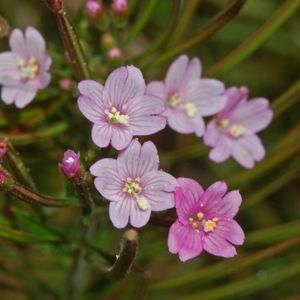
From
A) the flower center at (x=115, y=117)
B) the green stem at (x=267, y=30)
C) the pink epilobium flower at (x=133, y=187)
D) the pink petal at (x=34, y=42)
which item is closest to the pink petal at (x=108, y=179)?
the pink epilobium flower at (x=133, y=187)

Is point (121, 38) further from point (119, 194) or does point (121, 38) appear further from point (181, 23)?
point (119, 194)

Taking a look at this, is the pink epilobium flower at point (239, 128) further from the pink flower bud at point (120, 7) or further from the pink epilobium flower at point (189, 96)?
the pink flower bud at point (120, 7)

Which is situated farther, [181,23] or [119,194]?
[181,23]

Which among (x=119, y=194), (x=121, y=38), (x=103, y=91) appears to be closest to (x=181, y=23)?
(x=121, y=38)

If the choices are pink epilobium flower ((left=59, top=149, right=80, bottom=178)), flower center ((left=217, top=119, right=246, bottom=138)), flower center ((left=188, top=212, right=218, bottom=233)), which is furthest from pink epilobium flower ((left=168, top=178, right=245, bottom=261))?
flower center ((left=217, top=119, right=246, bottom=138))

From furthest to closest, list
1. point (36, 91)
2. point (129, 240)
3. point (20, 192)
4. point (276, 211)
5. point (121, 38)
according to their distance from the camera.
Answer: point (276, 211) → point (121, 38) → point (36, 91) → point (20, 192) → point (129, 240)

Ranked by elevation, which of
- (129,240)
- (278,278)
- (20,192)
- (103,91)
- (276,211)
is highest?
(103,91)

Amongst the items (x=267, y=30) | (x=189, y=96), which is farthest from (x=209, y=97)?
(x=267, y=30)
